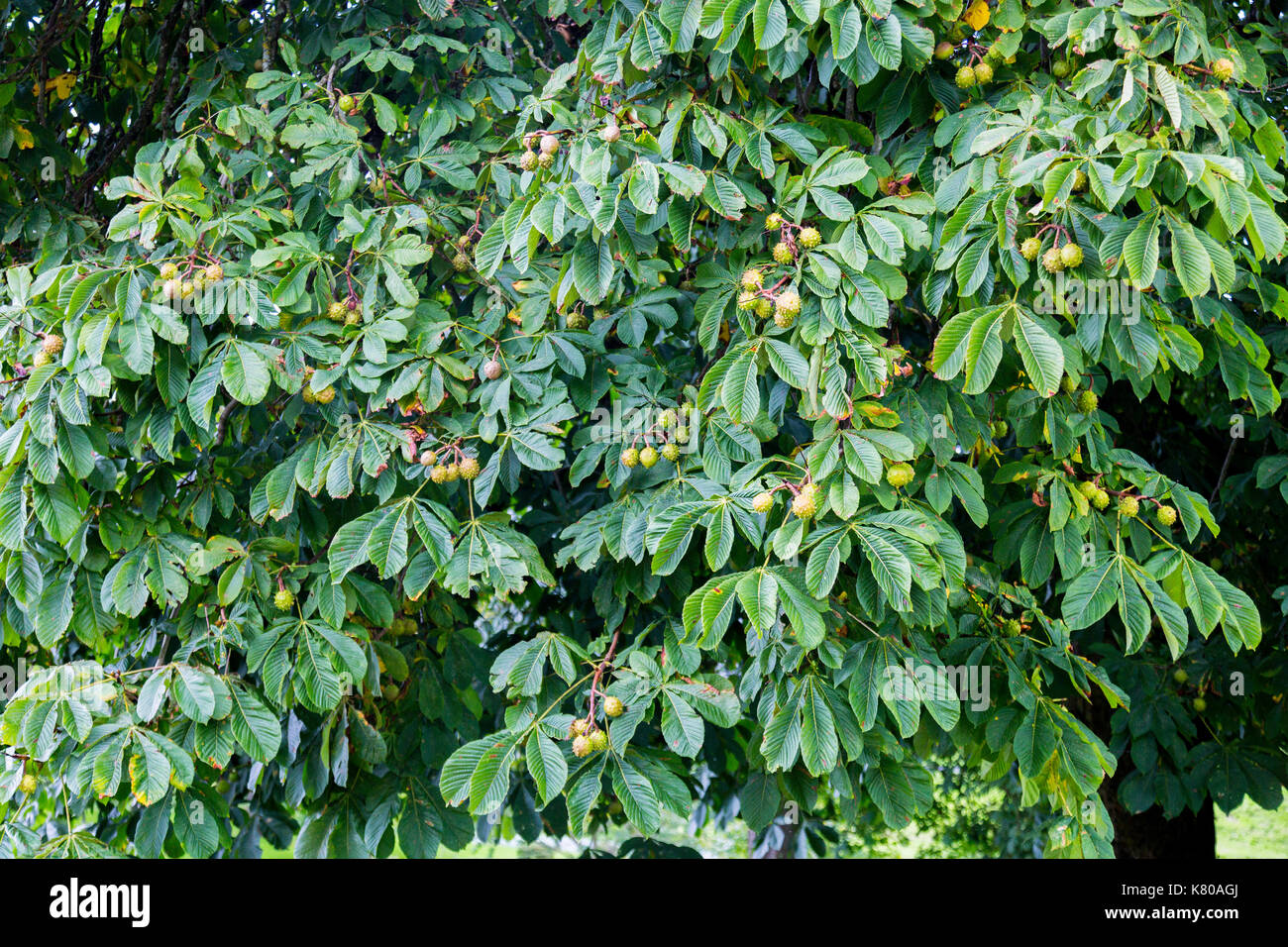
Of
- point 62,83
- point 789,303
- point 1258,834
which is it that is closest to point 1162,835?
point 789,303

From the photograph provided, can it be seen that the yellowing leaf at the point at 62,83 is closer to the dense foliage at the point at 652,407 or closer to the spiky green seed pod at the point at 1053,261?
the dense foliage at the point at 652,407

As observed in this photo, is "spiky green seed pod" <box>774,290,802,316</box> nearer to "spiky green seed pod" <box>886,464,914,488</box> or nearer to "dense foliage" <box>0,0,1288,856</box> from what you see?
"dense foliage" <box>0,0,1288,856</box>

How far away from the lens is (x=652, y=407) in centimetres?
291

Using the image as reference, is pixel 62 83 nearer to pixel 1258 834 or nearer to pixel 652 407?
pixel 652 407

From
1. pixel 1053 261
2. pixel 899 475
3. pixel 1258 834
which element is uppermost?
pixel 1053 261

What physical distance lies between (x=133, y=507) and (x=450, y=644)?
1010 mm

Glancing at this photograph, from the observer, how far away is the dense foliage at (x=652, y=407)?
8.14 feet

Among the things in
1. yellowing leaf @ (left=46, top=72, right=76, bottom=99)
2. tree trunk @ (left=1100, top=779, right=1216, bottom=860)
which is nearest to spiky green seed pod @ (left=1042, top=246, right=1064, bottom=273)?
tree trunk @ (left=1100, top=779, right=1216, bottom=860)

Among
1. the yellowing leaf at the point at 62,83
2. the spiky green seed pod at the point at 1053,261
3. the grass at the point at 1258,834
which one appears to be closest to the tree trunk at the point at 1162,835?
the spiky green seed pod at the point at 1053,261

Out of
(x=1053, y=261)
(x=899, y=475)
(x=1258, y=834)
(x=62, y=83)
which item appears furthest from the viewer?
(x=1258, y=834)

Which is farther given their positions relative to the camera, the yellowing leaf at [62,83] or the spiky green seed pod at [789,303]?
the yellowing leaf at [62,83]

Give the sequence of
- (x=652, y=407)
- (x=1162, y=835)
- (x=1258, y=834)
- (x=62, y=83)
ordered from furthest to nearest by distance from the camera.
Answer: (x=1258, y=834) → (x=1162, y=835) → (x=62, y=83) → (x=652, y=407)
